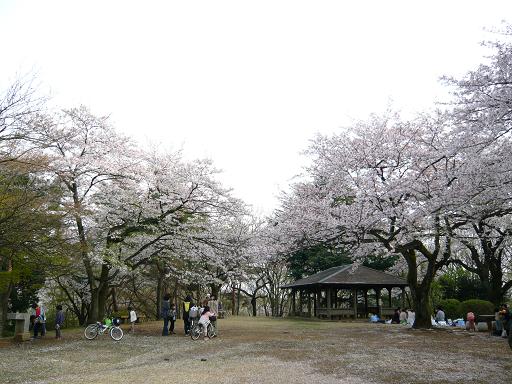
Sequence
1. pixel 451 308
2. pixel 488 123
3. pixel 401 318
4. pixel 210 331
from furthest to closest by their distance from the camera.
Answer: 1. pixel 451 308
2. pixel 401 318
3. pixel 210 331
4. pixel 488 123

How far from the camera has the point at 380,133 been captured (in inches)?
695

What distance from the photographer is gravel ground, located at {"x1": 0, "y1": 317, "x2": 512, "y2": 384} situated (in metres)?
7.98

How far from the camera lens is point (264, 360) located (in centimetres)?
989

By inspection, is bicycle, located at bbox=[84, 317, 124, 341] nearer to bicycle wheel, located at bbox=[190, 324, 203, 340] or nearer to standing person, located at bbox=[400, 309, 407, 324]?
bicycle wheel, located at bbox=[190, 324, 203, 340]

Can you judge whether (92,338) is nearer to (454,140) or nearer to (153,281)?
(454,140)

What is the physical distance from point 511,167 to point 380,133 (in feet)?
27.7

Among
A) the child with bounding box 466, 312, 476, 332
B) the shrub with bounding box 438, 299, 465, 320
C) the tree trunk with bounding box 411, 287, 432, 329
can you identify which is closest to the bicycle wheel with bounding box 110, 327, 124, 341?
the tree trunk with bounding box 411, 287, 432, 329

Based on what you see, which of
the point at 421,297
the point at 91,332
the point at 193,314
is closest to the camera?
the point at 91,332

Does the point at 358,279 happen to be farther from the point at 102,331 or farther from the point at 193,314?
the point at 102,331

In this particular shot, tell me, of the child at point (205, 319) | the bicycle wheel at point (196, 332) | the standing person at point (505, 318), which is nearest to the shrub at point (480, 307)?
the standing person at point (505, 318)

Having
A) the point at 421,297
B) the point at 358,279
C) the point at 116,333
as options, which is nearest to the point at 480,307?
the point at 421,297

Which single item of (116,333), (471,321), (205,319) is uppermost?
(205,319)

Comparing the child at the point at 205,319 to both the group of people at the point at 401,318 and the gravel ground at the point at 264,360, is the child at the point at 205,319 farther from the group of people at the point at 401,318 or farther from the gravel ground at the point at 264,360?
the group of people at the point at 401,318

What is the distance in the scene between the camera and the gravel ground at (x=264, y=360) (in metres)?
7.98
